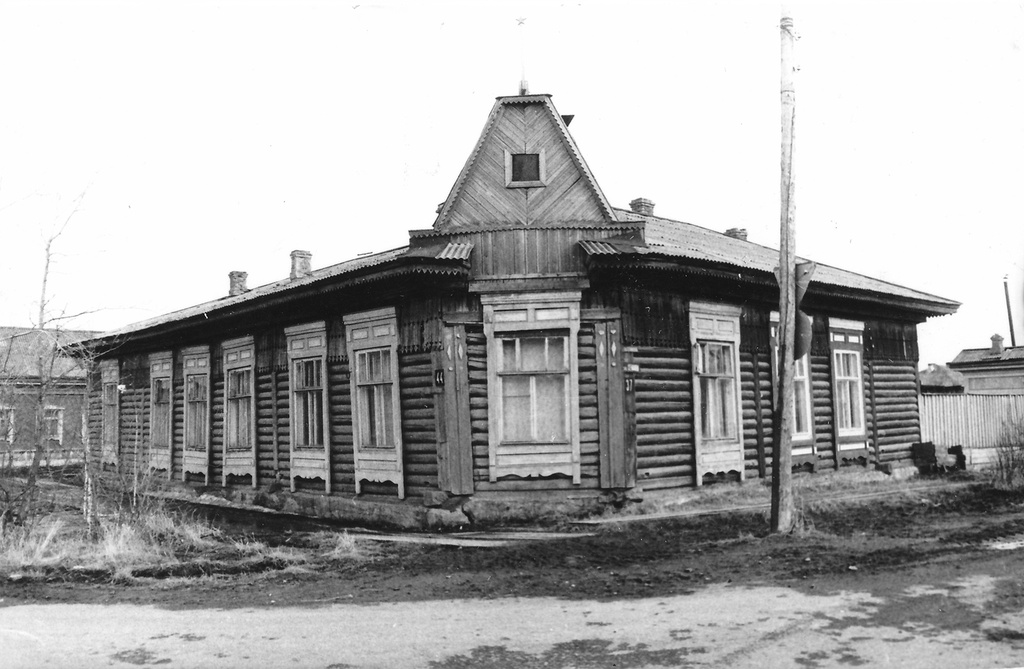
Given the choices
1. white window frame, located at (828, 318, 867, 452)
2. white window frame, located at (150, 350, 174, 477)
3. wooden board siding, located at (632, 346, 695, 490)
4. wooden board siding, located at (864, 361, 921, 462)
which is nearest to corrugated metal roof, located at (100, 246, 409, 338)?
white window frame, located at (150, 350, 174, 477)

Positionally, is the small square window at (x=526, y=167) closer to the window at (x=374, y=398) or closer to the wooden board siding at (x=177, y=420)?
the window at (x=374, y=398)

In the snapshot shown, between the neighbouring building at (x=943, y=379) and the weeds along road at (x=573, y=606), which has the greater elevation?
the neighbouring building at (x=943, y=379)

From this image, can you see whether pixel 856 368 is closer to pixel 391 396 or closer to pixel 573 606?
pixel 391 396

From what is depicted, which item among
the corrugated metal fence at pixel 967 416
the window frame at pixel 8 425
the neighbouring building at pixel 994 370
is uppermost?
the neighbouring building at pixel 994 370

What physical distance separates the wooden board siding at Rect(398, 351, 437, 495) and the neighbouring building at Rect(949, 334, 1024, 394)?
28.1 metres

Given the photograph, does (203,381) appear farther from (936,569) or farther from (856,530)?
(936,569)

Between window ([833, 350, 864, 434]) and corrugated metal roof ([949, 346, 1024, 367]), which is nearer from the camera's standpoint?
window ([833, 350, 864, 434])

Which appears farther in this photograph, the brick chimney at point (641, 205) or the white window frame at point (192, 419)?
the brick chimney at point (641, 205)

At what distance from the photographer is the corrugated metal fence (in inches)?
723

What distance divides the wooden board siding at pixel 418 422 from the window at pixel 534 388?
1.13m

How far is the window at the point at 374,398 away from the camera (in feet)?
41.8

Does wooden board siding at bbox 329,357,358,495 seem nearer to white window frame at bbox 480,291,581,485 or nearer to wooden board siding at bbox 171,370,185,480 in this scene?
white window frame at bbox 480,291,581,485

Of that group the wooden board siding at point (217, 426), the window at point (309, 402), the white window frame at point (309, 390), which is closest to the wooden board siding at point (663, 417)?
the white window frame at point (309, 390)

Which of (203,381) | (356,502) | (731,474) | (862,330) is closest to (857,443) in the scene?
(862,330)
